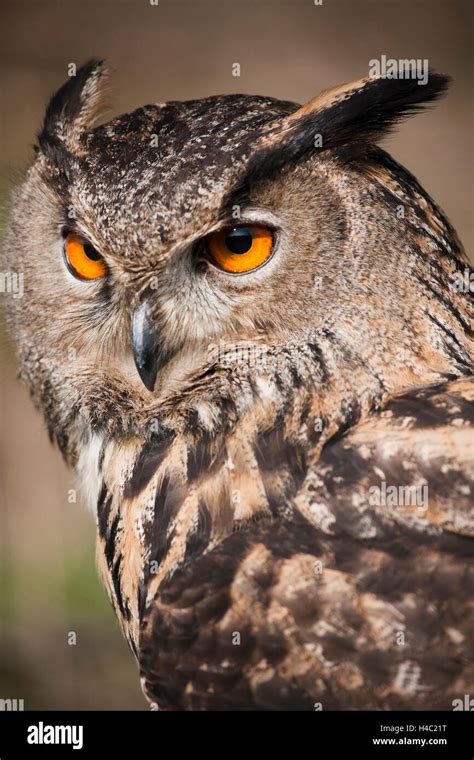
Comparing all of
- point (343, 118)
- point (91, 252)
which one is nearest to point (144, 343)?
point (91, 252)

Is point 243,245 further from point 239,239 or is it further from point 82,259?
point 82,259

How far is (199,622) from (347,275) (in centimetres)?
61

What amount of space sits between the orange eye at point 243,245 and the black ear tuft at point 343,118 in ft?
0.30

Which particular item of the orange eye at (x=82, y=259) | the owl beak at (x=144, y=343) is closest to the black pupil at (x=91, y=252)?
A: the orange eye at (x=82, y=259)

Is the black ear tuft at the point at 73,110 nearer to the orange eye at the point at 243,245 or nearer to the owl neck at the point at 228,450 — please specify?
the orange eye at the point at 243,245

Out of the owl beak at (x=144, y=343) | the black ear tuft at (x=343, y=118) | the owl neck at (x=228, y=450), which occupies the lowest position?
the owl neck at (x=228, y=450)

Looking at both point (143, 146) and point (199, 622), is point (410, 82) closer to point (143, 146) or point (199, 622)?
point (143, 146)

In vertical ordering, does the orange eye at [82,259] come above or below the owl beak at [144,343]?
above

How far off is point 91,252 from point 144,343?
0.71 ft

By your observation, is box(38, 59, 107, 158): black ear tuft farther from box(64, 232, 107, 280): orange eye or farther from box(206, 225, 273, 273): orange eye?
box(206, 225, 273, 273): orange eye

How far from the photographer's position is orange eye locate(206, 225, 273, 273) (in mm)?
1440

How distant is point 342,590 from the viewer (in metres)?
1.26

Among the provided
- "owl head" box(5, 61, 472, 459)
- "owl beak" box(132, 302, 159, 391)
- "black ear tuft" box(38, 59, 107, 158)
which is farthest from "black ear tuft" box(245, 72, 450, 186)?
"black ear tuft" box(38, 59, 107, 158)

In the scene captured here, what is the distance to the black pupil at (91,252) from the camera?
1.55 metres
